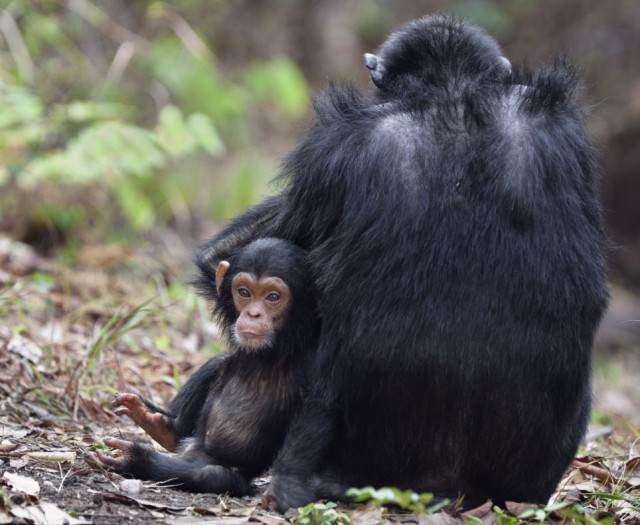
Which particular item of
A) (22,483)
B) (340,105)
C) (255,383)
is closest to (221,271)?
(255,383)

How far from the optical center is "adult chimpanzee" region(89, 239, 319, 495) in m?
4.38

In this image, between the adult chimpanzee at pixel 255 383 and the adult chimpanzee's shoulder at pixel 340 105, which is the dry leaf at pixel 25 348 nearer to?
the adult chimpanzee at pixel 255 383

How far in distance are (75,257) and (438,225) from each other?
5.21m

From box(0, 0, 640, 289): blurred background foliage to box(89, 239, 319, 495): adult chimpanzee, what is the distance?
1113mm

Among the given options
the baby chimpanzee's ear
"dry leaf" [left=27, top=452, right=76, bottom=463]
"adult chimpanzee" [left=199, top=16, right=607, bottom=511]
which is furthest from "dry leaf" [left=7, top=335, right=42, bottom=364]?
"adult chimpanzee" [left=199, top=16, right=607, bottom=511]

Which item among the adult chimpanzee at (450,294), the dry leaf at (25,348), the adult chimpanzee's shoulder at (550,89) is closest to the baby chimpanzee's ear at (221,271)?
the adult chimpanzee at (450,294)

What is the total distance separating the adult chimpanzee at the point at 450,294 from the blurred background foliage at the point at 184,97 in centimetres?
83

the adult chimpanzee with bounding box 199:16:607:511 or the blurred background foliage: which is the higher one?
the blurred background foliage

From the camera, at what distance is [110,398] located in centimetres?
593

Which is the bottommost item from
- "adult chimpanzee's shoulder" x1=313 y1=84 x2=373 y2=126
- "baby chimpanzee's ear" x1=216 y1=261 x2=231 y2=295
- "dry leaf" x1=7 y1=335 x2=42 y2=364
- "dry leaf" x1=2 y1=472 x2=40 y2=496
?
"dry leaf" x1=2 y1=472 x2=40 y2=496

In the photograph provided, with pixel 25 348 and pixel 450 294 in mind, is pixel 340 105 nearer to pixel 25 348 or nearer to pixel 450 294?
pixel 450 294

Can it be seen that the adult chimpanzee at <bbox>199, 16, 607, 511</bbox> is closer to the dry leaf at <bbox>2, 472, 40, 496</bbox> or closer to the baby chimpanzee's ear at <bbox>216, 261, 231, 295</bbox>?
the baby chimpanzee's ear at <bbox>216, 261, 231, 295</bbox>

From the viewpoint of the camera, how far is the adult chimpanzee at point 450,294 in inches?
162

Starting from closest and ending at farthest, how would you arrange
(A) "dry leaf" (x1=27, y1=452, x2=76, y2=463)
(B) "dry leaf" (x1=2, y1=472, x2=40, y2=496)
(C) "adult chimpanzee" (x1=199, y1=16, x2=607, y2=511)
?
(B) "dry leaf" (x1=2, y1=472, x2=40, y2=496) < (C) "adult chimpanzee" (x1=199, y1=16, x2=607, y2=511) < (A) "dry leaf" (x1=27, y1=452, x2=76, y2=463)
